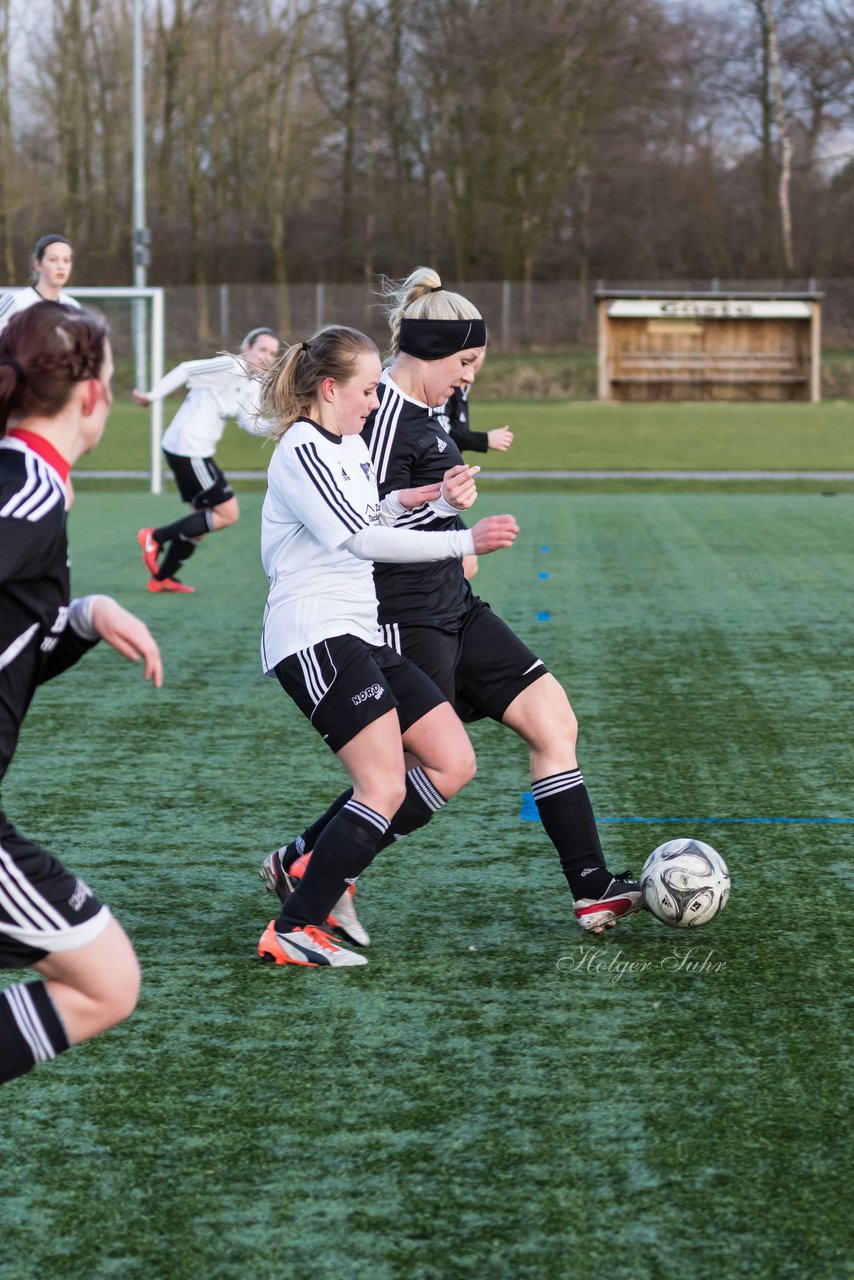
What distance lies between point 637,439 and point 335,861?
80.5 ft

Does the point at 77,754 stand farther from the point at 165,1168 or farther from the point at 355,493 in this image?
the point at 165,1168

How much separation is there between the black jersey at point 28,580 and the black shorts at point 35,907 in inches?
6.1

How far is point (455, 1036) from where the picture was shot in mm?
3715

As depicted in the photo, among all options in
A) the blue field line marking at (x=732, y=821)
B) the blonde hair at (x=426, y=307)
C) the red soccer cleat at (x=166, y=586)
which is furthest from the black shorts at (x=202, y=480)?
the blonde hair at (x=426, y=307)

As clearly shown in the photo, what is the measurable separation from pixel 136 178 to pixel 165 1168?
26.1 metres

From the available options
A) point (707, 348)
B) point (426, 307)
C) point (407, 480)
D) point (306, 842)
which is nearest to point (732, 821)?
point (306, 842)

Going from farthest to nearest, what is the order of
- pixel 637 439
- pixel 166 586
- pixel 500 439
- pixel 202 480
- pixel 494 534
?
pixel 637 439
pixel 166 586
pixel 202 480
pixel 500 439
pixel 494 534

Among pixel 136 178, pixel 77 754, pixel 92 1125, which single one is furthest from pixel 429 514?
pixel 136 178

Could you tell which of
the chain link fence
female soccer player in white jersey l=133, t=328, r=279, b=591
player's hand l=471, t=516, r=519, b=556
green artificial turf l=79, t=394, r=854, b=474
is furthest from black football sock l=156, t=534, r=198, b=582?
the chain link fence

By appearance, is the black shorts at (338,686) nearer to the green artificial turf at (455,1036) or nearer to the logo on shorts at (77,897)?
the green artificial turf at (455,1036)

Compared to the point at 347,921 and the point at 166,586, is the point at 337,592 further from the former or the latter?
the point at 166,586

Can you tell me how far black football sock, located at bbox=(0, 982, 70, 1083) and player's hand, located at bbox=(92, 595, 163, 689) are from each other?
602 mm

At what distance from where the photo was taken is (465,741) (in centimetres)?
439

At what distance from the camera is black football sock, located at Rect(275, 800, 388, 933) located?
160 inches
